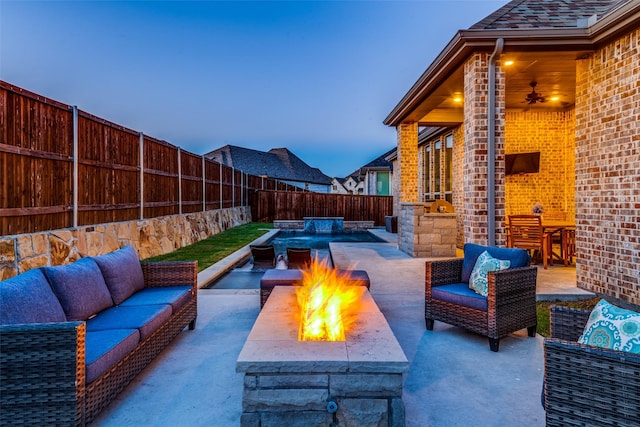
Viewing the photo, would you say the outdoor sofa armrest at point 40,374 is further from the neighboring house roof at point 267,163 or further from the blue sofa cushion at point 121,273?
the neighboring house roof at point 267,163

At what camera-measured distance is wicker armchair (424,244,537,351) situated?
10.9ft

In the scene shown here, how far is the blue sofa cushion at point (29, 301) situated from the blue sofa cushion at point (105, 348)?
29 cm

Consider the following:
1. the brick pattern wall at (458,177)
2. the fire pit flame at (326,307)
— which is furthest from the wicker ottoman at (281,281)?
the brick pattern wall at (458,177)

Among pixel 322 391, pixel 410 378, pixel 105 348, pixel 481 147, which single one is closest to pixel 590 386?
pixel 322 391

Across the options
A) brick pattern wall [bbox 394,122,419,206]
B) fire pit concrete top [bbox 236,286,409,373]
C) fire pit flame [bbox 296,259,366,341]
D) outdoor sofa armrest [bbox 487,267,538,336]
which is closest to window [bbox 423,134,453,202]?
brick pattern wall [bbox 394,122,419,206]

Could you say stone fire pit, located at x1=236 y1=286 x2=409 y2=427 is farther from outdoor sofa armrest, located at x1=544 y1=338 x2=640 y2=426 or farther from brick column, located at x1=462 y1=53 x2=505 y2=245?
brick column, located at x1=462 y1=53 x2=505 y2=245

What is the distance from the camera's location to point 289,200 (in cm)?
2055

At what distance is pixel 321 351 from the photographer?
2.13 meters

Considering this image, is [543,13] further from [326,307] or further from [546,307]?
[326,307]

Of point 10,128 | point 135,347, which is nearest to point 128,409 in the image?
point 135,347

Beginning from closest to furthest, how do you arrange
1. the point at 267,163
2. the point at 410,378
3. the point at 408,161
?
the point at 410,378, the point at 408,161, the point at 267,163

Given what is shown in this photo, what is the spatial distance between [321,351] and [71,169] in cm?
533

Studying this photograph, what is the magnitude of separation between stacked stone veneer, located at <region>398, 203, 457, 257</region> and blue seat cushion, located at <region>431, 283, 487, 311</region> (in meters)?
4.45

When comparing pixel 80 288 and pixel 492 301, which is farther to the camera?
pixel 492 301
